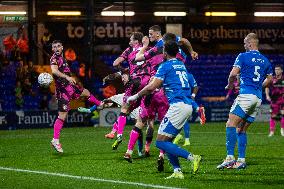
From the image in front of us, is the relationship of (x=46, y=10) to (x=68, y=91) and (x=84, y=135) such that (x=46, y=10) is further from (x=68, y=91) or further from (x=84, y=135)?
(x=68, y=91)

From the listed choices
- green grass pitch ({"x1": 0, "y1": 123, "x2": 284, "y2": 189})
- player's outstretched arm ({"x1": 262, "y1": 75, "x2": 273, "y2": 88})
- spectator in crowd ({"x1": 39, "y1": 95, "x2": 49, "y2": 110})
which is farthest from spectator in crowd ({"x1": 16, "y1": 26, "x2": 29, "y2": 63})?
player's outstretched arm ({"x1": 262, "y1": 75, "x2": 273, "y2": 88})

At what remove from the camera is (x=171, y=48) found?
503 inches

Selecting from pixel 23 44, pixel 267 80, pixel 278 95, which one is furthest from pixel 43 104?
pixel 267 80

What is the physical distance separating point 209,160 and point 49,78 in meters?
6.44

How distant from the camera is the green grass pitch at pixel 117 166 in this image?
12492mm

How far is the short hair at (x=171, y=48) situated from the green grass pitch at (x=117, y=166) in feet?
7.20

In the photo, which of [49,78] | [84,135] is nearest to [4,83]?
[84,135]

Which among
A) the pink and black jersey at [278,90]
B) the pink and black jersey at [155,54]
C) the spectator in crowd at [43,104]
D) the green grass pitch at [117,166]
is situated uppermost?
the pink and black jersey at [155,54]

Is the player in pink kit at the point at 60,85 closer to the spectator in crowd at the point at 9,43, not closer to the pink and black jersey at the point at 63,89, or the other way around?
the pink and black jersey at the point at 63,89

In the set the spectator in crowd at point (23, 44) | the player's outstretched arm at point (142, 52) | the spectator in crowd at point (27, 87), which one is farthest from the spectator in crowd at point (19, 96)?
the player's outstretched arm at point (142, 52)

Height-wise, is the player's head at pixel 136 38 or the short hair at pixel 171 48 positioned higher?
the player's head at pixel 136 38

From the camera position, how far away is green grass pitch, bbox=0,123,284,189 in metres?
12.5

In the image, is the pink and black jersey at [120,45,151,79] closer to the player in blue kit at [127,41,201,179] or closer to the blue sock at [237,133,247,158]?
the blue sock at [237,133,247,158]

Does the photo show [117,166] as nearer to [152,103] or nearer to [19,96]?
[152,103]
